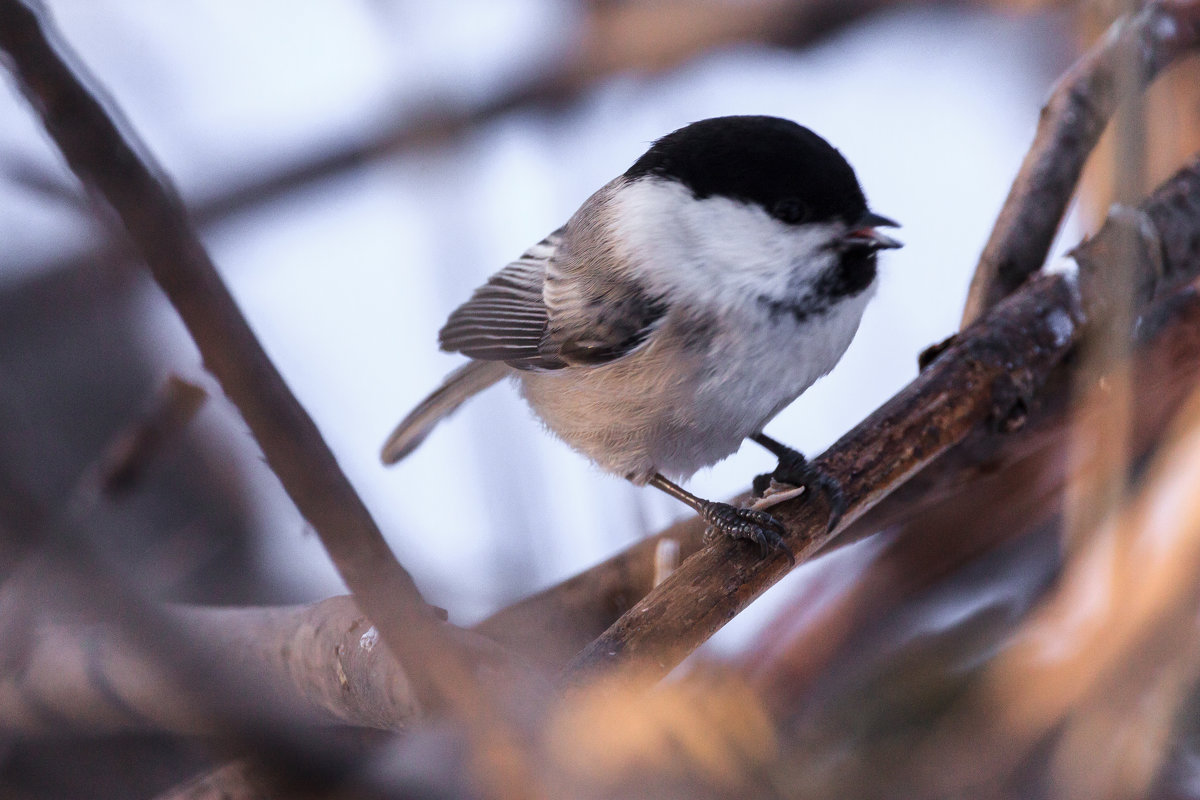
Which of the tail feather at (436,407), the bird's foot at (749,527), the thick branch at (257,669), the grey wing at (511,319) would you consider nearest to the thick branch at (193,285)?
the thick branch at (257,669)

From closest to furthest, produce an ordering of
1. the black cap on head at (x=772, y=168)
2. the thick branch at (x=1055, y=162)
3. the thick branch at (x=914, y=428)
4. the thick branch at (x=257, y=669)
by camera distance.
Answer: the thick branch at (x=257, y=669) → the thick branch at (x=914, y=428) → the black cap on head at (x=772, y=168) → the thick branch at (x=1055, y=162)

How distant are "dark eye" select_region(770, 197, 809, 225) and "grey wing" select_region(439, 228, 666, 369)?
0.16 m

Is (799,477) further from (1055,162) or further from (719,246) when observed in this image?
(1055,162)

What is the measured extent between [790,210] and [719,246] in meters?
0.08

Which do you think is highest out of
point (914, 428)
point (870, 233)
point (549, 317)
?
point (549, 317)

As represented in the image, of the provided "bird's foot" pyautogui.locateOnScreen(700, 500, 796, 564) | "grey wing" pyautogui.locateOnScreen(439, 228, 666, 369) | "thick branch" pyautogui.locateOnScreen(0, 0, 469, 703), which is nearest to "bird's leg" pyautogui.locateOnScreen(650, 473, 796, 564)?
"bird's foot" pyautogui.locateOnScreen(700, 500, 796, 564)

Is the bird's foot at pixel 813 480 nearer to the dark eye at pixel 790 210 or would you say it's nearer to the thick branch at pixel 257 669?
the dark eye at pixel 790 210

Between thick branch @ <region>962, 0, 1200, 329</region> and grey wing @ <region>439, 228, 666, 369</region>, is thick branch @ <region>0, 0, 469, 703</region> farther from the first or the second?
thick branch @ <region>962, 0, 1200, 329</region>

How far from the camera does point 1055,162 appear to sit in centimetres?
113

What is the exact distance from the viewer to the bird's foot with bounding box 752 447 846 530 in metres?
0.89

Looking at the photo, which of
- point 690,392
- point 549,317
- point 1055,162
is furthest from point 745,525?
point 1055,162

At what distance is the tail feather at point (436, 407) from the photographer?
130 cm

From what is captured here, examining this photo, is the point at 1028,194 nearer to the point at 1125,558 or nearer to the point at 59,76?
the point at 1125,558

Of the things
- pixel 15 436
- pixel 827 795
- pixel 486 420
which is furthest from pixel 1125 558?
pixel 15 436
